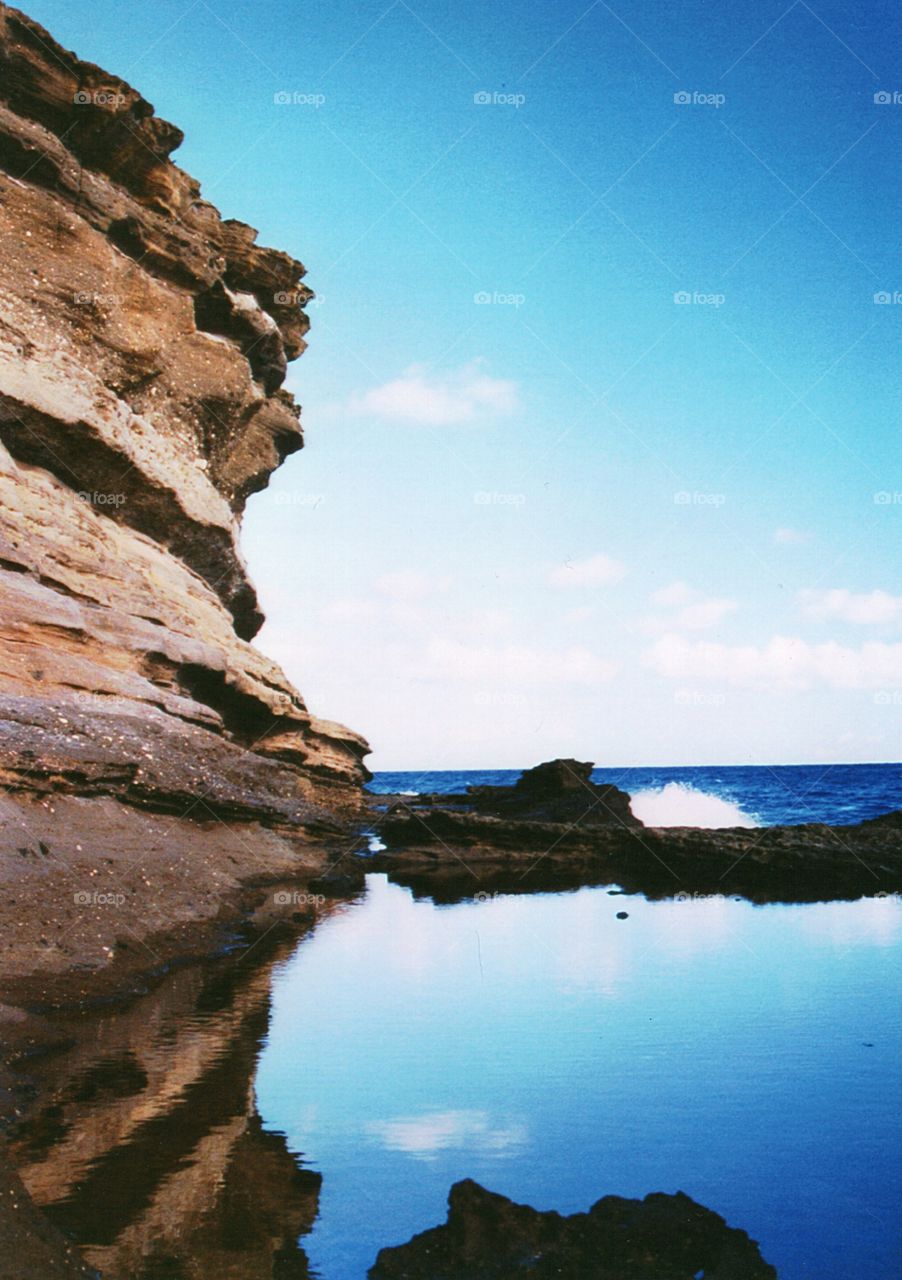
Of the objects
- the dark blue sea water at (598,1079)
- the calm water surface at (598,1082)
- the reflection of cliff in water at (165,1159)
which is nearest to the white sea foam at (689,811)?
the dark blue sea water at (598,1079)

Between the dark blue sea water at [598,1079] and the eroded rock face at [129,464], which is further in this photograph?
the eroded rock face at [129,464]

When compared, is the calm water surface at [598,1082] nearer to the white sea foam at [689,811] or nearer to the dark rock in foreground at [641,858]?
the dark rock in foreground at [641,858]

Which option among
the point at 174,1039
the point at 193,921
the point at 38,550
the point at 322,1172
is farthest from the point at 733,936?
the point at 38,550

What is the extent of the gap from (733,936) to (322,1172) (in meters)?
11.3

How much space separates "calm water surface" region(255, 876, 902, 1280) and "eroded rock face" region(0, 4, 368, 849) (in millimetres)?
5085

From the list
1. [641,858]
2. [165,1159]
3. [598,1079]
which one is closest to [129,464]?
[641,858]

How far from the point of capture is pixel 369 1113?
277 inches

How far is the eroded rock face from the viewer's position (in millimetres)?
16142

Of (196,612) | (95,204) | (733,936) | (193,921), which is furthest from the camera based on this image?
(95,204)

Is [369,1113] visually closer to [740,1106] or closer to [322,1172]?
[322,1172]

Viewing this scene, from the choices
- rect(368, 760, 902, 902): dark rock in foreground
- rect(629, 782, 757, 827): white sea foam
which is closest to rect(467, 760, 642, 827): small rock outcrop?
rect(368, 760, 902, 902): dark rock in foreground

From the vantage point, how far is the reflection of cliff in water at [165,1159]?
→ 4.77m

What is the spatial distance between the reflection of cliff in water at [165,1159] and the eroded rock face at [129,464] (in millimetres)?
5769

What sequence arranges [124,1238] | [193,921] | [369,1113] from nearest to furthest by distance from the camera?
[124,1238] → [369,1113] → [193,921]
